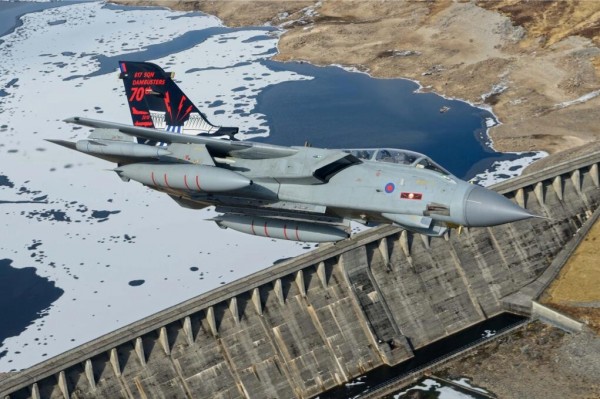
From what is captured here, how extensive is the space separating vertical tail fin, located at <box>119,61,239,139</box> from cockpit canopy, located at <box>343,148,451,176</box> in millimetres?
14925

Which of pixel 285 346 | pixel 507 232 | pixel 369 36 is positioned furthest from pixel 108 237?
pixel 369 36

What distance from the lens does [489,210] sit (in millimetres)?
36438

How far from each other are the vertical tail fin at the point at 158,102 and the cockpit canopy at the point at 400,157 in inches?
588

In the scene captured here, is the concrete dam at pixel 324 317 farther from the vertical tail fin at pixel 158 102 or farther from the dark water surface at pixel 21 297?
the vertical tail fin at pixel 158 102

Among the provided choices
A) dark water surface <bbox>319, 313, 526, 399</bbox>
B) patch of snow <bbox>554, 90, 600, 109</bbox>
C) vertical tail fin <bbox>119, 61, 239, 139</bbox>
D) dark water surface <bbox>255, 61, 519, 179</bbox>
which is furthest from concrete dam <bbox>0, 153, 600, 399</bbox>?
patch of snow <bbox>554, 90, 600, 109</bbox>

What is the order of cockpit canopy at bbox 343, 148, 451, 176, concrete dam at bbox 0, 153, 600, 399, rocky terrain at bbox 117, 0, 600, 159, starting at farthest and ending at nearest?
rocky terrain at bbox 117, 0, 600, 159, concrete dam at bbox 0, 153, 600, 399, cockpit canopy at bbox 343, 148, 451, 176

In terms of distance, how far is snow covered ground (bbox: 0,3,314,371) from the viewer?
228ft

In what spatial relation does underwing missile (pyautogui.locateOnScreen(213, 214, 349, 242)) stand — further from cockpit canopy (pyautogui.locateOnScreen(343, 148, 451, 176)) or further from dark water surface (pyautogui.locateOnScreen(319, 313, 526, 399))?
dark water surface (pyautogui.locateOnScreen(319, 313, 526, 399))

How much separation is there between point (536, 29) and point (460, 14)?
50.5 ft

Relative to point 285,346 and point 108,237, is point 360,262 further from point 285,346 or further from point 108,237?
point 108,237

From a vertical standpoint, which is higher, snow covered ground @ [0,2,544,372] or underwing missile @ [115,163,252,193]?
underwing missile @ [115,163,252,193]

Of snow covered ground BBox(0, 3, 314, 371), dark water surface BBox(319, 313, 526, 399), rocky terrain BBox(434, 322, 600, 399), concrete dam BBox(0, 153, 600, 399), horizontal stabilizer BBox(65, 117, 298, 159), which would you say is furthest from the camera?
snow covered ground BBox(0, 3, 314, 371)

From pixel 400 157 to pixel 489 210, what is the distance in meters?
5.86

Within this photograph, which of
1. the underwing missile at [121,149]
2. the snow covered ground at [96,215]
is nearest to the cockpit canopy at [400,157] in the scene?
the underwing missile at [121,149]
